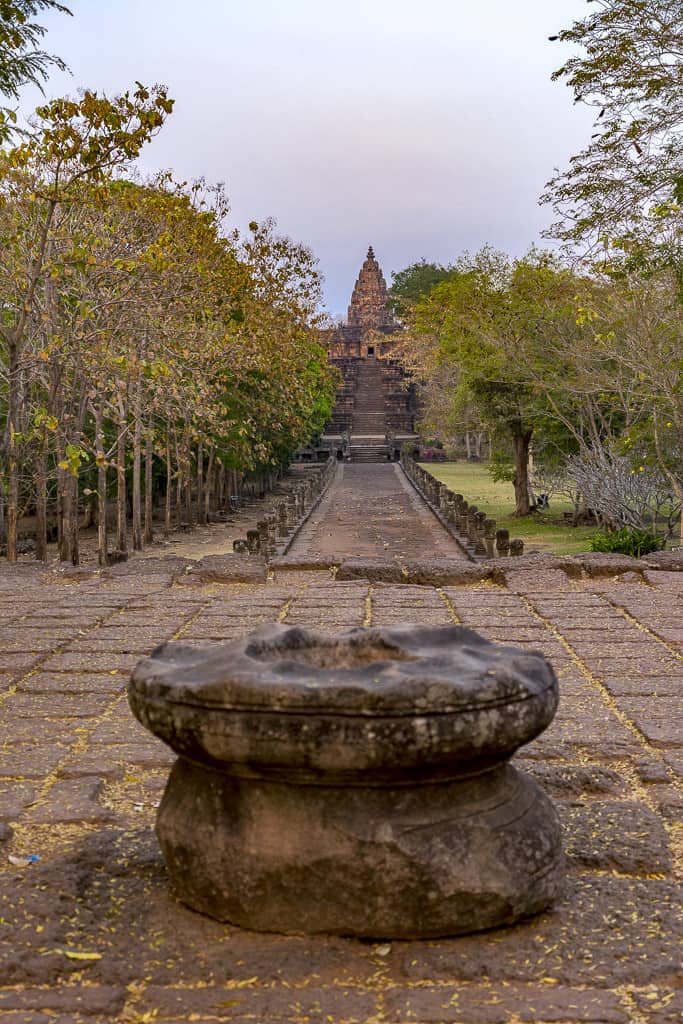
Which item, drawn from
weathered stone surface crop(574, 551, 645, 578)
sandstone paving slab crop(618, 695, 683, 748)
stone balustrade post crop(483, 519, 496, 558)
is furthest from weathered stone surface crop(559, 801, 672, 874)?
stone balustrade post crop(483, 519, 496, 558)

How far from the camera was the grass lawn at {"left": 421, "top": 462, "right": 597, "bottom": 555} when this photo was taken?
1945 centimetres

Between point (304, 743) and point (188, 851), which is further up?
point (304, 743)

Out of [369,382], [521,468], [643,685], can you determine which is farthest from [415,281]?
[643,685]

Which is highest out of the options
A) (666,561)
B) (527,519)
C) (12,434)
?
(12,434)

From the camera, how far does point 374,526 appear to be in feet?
77.0

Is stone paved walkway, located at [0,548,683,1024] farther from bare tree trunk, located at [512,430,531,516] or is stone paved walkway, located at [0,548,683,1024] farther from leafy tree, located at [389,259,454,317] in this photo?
leafy tree, located at [389,259,454,317]

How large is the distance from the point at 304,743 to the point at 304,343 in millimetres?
24707

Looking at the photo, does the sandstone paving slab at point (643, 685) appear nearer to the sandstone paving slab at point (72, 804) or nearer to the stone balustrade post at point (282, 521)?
the sandstone paving slab at point (72, 804)

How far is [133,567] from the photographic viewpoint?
902 cm

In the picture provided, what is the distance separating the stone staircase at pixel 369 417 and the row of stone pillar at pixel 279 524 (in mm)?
21892

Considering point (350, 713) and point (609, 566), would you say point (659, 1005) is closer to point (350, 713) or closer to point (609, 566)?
point (350, 713)

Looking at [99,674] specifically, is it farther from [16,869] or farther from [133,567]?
[133,567]

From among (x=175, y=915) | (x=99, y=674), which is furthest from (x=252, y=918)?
(x=99, y=674)

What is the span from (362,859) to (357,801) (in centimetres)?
13
